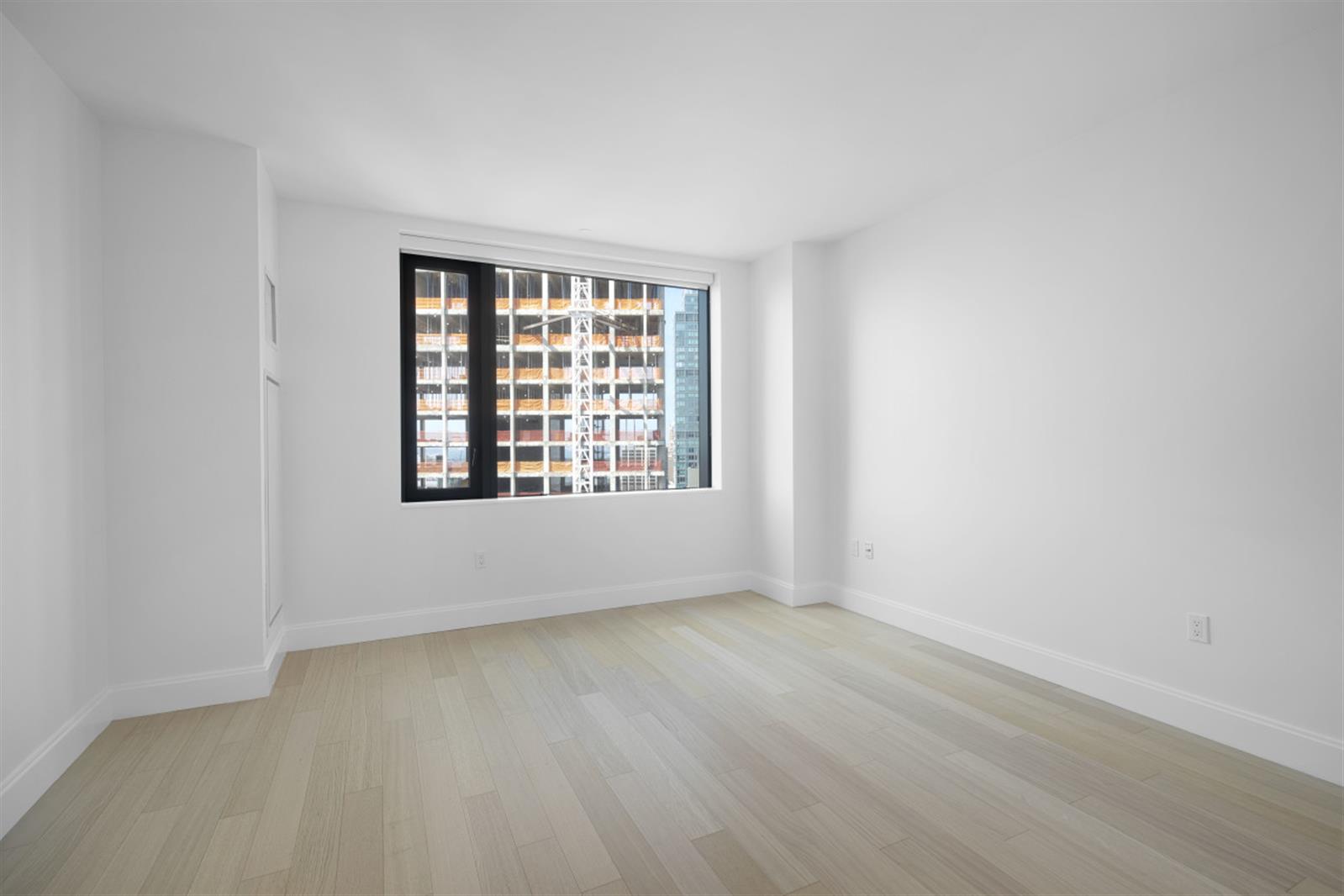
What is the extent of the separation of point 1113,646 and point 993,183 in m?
2.34

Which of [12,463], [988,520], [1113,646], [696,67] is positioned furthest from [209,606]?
[1113,646]

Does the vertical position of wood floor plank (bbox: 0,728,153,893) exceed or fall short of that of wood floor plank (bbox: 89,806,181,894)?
it exceeds it

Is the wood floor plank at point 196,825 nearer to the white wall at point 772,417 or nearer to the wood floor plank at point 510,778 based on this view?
the wood floor plank at point 510,778

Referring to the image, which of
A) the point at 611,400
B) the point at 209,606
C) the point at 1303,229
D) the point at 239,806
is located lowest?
the point at 239,806

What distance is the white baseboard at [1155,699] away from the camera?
2275 millimetres

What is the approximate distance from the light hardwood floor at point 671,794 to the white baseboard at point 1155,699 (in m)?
0.07

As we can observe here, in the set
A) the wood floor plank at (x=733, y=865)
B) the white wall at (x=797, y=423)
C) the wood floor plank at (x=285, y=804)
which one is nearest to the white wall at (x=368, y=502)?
the wood floor plank at (x=285, y=804)

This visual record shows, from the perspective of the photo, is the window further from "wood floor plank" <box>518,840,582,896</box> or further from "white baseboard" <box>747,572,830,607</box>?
"wood floor plank" <box>518,840,582,896</box>

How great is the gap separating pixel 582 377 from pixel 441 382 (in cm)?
99

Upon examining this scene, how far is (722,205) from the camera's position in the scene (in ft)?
12.6

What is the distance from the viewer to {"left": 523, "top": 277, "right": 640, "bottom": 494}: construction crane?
4.73 m

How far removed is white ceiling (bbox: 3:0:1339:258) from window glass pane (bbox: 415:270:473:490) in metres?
0.79

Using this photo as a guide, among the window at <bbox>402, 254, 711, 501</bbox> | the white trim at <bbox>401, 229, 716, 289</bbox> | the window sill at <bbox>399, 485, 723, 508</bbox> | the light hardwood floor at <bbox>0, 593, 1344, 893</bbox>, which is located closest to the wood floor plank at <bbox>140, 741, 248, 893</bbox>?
the light hardwood floor at <bbox>0, 593, 1344, 893</bbox>

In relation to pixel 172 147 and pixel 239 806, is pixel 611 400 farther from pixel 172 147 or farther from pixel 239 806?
pixel 239 806
